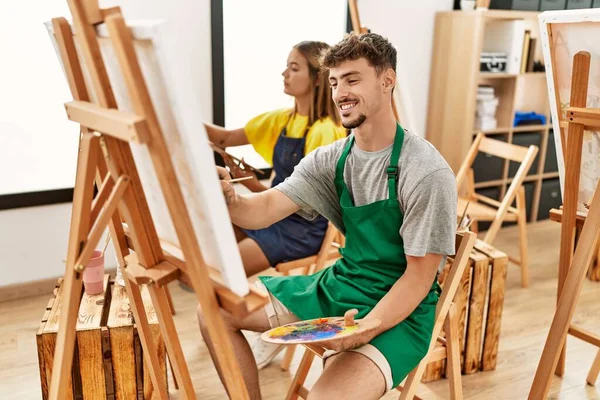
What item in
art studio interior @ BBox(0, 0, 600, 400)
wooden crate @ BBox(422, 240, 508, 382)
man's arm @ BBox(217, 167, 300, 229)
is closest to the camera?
art studio interior @ BBox(0, 0, 600, 400)

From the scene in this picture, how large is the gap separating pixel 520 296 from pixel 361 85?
1.95m

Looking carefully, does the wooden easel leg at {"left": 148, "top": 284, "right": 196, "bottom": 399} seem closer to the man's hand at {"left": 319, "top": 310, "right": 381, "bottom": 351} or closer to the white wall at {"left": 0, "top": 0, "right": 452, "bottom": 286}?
the man's hand at {"left": 319, "top": 310, "right": 381, "bottom": 351}

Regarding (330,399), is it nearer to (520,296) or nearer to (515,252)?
(520,296)

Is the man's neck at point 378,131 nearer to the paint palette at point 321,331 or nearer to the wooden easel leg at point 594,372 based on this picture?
the paint palette at point 321,331

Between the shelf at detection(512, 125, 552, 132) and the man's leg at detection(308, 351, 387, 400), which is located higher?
the shelf at detection(512, 125, 552, 132)

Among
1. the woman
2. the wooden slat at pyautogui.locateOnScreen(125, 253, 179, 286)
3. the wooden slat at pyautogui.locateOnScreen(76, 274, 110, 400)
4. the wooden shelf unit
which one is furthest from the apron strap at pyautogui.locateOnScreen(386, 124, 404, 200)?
the wooden shelf unit

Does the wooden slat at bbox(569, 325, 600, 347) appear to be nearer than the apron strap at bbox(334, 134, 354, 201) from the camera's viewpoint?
No

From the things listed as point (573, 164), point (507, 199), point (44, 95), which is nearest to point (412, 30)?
point (507, 199)

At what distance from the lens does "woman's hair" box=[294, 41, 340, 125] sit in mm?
2340

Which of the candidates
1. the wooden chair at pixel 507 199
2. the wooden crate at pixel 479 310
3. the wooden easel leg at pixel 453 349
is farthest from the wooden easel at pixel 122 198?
the wooden chair at pixel 507 199

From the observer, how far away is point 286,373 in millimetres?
2359

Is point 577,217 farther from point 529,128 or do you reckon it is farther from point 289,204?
point 529,128

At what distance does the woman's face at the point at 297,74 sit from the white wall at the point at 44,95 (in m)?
0.62

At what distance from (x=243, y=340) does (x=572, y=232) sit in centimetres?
116
